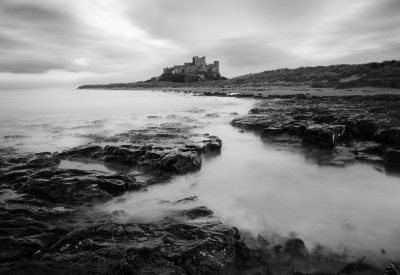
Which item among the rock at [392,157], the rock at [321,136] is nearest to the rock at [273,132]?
the rock at [321,136]

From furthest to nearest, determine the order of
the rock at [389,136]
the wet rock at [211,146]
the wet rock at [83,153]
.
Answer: the wet rock at [211,146], the rock at [389,136], the wet rock at [83,153]

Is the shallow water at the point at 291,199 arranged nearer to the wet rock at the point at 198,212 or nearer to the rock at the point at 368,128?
the wet rock at the point at 198,212

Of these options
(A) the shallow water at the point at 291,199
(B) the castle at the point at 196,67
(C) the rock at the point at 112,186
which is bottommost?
(A) the shallow water at the point at 291,199

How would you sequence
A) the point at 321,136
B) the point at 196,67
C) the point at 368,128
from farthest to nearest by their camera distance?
the point at 196,67 → the point at 368,128 → the point at 321,136

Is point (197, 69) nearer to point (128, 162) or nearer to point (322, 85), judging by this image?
point (322, 85)

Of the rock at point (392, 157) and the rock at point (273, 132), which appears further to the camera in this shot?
the rock at point (273, 132)

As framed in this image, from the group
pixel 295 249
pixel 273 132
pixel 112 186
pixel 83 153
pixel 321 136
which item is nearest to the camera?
pixel 295 249

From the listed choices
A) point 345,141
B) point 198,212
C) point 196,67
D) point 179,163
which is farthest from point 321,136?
point 196,67

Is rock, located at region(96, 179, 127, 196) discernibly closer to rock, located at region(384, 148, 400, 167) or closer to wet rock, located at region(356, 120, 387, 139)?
rock, located at region(384, 148, 400, 167)

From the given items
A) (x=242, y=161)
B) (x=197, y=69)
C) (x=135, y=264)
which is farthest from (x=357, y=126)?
(x=197, y=69)

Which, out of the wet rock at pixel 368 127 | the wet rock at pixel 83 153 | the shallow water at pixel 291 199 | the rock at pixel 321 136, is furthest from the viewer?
the wet rock at pixel 368 127

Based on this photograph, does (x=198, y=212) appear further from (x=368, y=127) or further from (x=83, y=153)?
(x=368, y=127)

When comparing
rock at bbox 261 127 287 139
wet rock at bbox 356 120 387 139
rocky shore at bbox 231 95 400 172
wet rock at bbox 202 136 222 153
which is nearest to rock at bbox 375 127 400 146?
rocky shore at bbox 231 95 400 172

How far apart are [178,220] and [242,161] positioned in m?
3.76
